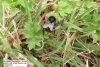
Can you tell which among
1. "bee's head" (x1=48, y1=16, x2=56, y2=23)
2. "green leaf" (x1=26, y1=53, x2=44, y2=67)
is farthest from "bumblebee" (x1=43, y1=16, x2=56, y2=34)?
"green leaf" (x1=26, y1=53, x2=44, y2=67)

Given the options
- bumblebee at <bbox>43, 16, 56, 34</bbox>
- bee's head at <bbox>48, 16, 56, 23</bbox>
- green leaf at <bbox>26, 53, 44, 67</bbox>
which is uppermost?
bee's head at <bbox>48, 16, 56, 23</bbox>

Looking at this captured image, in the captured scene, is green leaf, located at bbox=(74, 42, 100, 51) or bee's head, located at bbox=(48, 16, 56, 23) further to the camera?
green leaf, located at bbox=(74, 42, 100, 51)

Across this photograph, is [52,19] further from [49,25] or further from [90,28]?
[90,28]

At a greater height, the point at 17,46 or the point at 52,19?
the point at 52,19

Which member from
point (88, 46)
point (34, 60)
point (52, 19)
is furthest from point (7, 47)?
point (88, 46)

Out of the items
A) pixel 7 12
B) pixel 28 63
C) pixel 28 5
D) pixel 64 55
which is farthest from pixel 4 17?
pixel 64 55

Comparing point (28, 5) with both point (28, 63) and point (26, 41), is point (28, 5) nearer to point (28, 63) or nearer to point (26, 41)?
point (26, 41)

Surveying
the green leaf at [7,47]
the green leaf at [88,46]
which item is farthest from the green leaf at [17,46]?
the green leaf at [88,46]

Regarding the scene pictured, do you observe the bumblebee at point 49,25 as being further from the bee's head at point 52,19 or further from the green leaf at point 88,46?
the green leaf at point 88,46

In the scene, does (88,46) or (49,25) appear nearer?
(49,25)

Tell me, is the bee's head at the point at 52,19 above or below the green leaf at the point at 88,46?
above

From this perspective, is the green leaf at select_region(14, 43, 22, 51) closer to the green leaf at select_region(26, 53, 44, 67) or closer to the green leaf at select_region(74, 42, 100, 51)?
the green leaf at select_region(26, 53, 44, 67)
